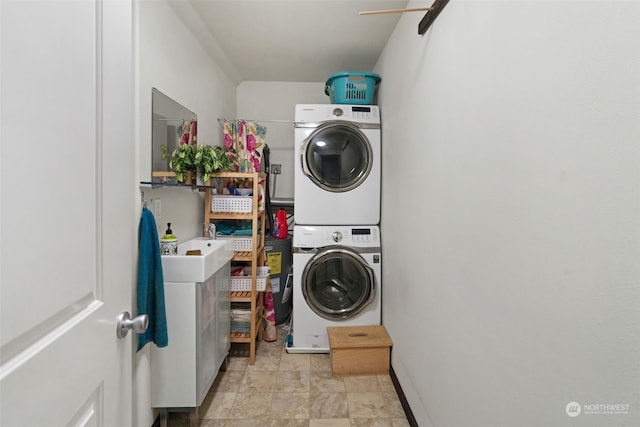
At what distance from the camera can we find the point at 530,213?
0.78m

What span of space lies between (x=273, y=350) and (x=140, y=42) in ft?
7.64

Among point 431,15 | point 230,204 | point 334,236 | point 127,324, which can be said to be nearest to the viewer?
point 127,324

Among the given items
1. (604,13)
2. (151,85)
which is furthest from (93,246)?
(151,85)

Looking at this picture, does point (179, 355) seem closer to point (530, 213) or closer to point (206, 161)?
point (206, 161)

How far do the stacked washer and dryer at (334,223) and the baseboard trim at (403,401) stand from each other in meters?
0.45

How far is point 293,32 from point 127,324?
2197mm

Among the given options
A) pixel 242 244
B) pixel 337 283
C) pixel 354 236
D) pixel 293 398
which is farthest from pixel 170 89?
pixel 293 398

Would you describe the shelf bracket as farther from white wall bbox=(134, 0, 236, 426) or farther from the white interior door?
white wall bbox=(134, 0, 236, 426)

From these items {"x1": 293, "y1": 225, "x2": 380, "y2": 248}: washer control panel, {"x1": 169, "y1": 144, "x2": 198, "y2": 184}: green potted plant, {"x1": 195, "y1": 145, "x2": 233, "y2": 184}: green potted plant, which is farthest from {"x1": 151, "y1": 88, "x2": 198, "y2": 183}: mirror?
{"x1": 293, "y1": 225, "x2": 380, "y2": 248}: washer control panel

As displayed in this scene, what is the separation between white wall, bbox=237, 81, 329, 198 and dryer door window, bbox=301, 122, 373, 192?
87 centimetres

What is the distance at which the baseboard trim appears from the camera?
1662mm

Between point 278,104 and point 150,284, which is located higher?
point 278,104

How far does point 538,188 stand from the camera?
29.7 inches

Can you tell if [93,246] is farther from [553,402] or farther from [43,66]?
[553,402]
